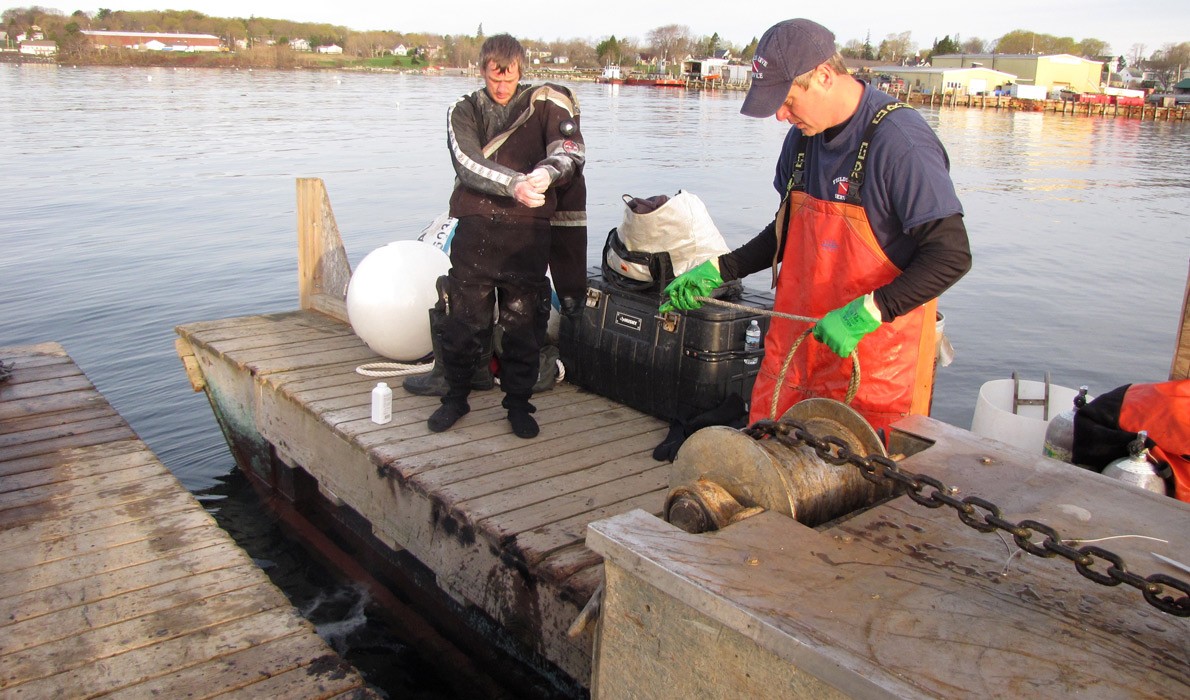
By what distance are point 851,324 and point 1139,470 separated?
1.38 meters

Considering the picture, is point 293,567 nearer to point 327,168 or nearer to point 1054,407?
point 1054,407

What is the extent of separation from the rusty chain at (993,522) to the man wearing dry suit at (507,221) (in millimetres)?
2109

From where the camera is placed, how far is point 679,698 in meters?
2.15

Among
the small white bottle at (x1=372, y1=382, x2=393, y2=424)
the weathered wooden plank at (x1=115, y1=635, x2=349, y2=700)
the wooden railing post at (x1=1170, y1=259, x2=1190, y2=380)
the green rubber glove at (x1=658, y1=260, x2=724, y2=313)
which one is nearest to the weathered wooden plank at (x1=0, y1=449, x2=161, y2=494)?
the small white bottle at (x1=372, y1=382, x2=393, y2=424)

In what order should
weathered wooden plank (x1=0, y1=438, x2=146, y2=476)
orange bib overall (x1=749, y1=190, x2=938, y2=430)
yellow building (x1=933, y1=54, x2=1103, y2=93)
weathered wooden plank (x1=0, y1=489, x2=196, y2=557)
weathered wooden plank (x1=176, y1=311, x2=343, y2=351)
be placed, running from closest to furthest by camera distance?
orange bib overall (x1=749, y1=190, x2=938, y2=430), weathered wooden plank (x1=0, y1=489, x2=196, y2=557), weathered wooden plank (x1=0, y1=438, x2=146, y2=476), weathered wooden plank (x1=176, y1=311, x2=343, y2=351), yellow building (x1=933, y1=54, x2=1103, y2=93)

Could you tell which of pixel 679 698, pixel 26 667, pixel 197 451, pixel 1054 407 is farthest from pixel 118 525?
pixel 1054 407

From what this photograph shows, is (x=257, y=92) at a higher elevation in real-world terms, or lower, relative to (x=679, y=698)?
higher

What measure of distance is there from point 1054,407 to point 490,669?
126 inches

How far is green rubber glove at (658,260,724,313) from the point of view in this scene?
11.5 feet

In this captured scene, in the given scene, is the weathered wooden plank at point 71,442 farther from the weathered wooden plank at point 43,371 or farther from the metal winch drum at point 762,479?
the metal winch drum at point 762,479

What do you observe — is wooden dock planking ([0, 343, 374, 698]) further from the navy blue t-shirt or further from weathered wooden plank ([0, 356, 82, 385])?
the navy blue t-shirt

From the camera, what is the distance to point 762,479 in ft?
7.87

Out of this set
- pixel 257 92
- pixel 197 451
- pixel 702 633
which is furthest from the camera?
pixel 257 92

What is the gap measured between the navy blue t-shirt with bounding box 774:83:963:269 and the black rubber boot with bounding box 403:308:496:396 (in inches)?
97.8
